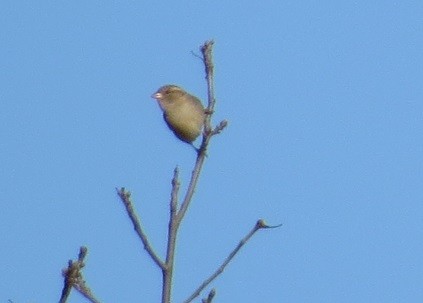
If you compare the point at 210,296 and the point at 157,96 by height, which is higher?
the point at 157,96

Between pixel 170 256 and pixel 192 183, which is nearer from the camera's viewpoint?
pixel 170 256

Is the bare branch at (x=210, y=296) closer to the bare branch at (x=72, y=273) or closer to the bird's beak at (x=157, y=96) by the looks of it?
the bare branch at (x=72, y=273)

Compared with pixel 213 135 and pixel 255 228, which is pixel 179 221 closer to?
pixel 255 228

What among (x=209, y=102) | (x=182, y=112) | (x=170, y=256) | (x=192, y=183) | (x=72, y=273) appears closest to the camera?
(x=72, y=273)

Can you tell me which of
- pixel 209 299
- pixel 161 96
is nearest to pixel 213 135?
pixel 209 299

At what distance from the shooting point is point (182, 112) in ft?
24.0

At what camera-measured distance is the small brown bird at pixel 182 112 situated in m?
7.21

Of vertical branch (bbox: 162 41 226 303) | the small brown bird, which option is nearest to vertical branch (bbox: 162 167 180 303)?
vertical branch (bbox: 162 41 226 303)

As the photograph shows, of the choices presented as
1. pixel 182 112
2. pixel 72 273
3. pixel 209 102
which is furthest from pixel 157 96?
pixel 72 273

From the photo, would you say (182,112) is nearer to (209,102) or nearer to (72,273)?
(209,102)

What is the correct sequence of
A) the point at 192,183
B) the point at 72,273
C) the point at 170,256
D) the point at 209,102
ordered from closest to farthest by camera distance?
the point at 72,273 → the point at 170,256 → the point at 192,183 → the point at 209,102

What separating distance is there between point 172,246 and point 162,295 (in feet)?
0.87

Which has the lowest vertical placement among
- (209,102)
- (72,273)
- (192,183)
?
(72,273)

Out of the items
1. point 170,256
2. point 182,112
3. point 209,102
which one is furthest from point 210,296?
point 182,112
